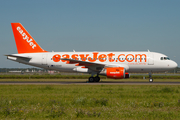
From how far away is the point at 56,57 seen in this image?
32531mm

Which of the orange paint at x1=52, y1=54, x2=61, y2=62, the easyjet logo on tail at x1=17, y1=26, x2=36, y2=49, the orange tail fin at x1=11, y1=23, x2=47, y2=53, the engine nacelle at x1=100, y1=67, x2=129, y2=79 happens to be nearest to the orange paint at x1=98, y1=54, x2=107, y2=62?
the engine nacelle at x1=100, y1=67, x2=129, y2=79

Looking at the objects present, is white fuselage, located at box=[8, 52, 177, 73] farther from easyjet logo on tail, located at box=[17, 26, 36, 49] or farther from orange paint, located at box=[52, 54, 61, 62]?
easyjet logo on tail, located at box=[17, 26, 36, 49]

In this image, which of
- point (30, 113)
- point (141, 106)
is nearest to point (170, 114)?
→ point (141, 106)

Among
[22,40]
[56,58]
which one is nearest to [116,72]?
[56,58]

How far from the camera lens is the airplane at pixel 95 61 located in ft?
96.7

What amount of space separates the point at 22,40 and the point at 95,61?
1189 centimetres

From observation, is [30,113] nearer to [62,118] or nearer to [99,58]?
[62,118]

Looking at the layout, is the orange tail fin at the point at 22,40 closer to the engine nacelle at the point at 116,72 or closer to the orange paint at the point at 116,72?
the engine nacelle at the point at 116,72

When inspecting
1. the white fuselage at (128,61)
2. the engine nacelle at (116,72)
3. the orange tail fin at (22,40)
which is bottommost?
the engine nacelle at (116,72)

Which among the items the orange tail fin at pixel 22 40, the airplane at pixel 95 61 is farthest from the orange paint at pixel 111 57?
the orange tail fin at pixel 22 40

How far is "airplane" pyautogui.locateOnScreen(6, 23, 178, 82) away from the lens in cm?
2947

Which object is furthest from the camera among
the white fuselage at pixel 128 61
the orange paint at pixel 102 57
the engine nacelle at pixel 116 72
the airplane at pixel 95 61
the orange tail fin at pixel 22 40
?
the orange tail fin at pixel 22 40

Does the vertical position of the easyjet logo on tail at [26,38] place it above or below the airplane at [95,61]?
above

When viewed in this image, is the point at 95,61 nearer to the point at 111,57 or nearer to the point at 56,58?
the point at 111,57
